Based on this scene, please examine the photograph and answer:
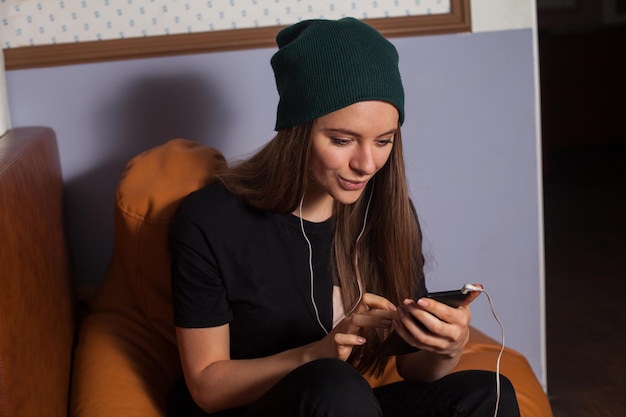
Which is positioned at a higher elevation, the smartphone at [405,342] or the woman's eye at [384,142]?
the woman's eye at [384,142]

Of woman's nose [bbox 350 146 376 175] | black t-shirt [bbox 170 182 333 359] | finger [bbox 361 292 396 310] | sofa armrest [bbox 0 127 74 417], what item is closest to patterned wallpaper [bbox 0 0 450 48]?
sofa armrest [bbox 0 127 74 417]

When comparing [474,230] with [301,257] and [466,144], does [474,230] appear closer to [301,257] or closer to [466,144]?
[466,144]

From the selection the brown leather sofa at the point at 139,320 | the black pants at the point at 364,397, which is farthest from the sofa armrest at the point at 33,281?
the black pants at the point at 364,397

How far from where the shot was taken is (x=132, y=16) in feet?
6.29

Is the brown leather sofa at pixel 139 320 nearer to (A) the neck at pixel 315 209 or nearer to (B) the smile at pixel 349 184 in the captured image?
(A) the neck at pixel 315 209

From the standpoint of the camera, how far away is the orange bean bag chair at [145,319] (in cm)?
162

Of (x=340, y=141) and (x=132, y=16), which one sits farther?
(x=132, y=16)

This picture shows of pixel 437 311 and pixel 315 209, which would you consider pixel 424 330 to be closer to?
pixel 437 311

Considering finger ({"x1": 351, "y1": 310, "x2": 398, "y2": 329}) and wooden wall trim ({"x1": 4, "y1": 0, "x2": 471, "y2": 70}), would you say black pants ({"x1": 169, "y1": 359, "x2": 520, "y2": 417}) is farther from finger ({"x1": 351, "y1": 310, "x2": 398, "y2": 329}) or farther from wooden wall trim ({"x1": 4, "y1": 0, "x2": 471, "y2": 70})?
wooden wall trim ({"x1": 4, "y1": 0, "x2": 471, "y2": 70})

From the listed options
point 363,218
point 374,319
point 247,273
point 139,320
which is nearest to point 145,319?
point 139,320

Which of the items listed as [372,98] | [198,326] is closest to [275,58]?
[372,98]

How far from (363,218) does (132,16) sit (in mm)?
736

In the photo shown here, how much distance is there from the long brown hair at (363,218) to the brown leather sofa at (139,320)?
0.51ft

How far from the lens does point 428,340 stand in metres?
1.35
